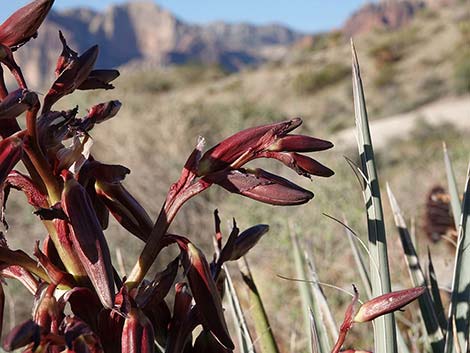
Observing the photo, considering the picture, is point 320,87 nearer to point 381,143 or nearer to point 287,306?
point 381,143

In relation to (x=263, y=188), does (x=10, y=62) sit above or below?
above

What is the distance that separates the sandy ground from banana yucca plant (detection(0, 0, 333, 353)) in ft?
45.7

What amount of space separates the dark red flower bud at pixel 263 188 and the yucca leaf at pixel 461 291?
29 cm

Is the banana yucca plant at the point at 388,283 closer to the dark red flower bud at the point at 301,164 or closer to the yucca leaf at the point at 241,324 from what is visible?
the dark red flower bud at the point at 301,164

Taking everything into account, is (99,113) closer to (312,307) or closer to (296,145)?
(296,145)

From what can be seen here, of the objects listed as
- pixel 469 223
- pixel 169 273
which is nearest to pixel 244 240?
pixel 169 273

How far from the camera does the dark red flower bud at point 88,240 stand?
851mm

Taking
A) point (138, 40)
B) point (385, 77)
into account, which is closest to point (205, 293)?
point (385, 77)

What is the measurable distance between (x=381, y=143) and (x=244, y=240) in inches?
587

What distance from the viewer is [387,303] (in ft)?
2.70

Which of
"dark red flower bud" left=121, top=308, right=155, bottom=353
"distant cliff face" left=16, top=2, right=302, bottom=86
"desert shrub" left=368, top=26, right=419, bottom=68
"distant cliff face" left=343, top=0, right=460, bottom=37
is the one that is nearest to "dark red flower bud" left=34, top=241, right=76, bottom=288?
"dark red flower bud" left=121, top=308, right=155, bottom=353

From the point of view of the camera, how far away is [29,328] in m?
0.74

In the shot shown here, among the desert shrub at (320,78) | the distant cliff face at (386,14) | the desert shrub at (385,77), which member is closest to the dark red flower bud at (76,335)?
the desert shrub at (385,77)

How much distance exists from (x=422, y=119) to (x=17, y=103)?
1494 centimetres
